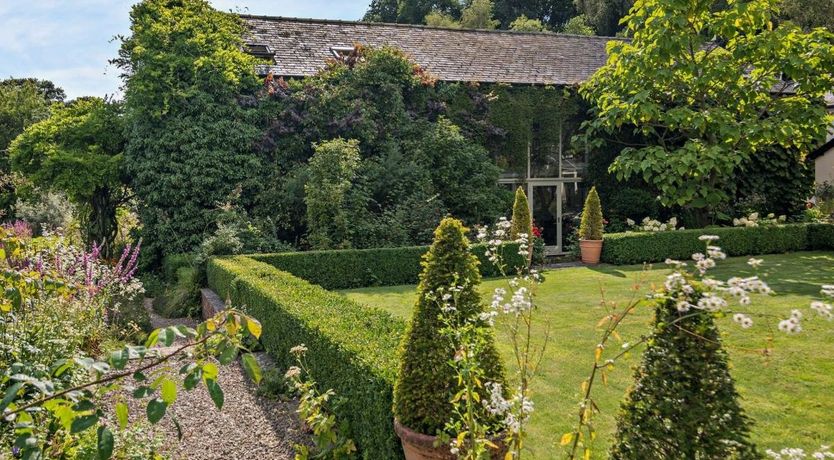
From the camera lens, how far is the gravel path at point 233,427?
4.52 meters

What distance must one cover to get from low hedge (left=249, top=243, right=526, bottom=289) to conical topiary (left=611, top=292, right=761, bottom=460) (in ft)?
30.6

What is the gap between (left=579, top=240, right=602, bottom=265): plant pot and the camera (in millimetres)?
14125

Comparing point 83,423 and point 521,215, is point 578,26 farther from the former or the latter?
point 83,423

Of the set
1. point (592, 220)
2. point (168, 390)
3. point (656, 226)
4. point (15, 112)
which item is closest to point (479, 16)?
point (656, 226)

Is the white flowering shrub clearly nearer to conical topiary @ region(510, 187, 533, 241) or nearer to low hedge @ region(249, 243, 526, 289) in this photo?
conical topiary @ region(510, 187, 533, 241)

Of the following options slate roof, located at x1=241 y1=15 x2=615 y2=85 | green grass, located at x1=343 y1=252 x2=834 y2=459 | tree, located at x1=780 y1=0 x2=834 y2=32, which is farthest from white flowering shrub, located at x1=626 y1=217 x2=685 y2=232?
tree, located at x1=780 y1=0 x2=834 y2=32

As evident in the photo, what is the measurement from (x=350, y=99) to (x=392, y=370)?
11.8 metres

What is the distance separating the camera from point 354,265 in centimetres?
1180

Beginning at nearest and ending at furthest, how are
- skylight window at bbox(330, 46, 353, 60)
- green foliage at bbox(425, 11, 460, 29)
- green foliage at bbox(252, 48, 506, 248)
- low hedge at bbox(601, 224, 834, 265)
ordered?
green foliage at bbox(252, 48, 506, 248)
low hedge at bbox(601, 224, 834, 265)
skylight window at bbox(330, 46, 353, 60)
green foliage at bbox(425, 11, 460, 29)

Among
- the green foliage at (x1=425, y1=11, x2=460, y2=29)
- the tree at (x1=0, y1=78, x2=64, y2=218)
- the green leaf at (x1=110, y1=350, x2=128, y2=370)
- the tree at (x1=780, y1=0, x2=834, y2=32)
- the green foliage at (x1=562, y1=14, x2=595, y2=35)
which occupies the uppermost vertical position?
the green foliage at (x1=425, y1=11, x2=460, y2=29)

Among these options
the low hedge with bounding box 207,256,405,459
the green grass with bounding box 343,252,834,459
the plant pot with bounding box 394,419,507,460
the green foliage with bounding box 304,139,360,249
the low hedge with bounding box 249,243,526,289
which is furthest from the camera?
the green foliage with bounding box 304,139,360,249

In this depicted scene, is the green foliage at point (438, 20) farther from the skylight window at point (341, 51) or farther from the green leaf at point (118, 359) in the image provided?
the green leaf at point (118, 359)

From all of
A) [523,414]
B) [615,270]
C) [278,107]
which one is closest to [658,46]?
[615,270]

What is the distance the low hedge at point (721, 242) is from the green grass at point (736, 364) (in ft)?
8.59
